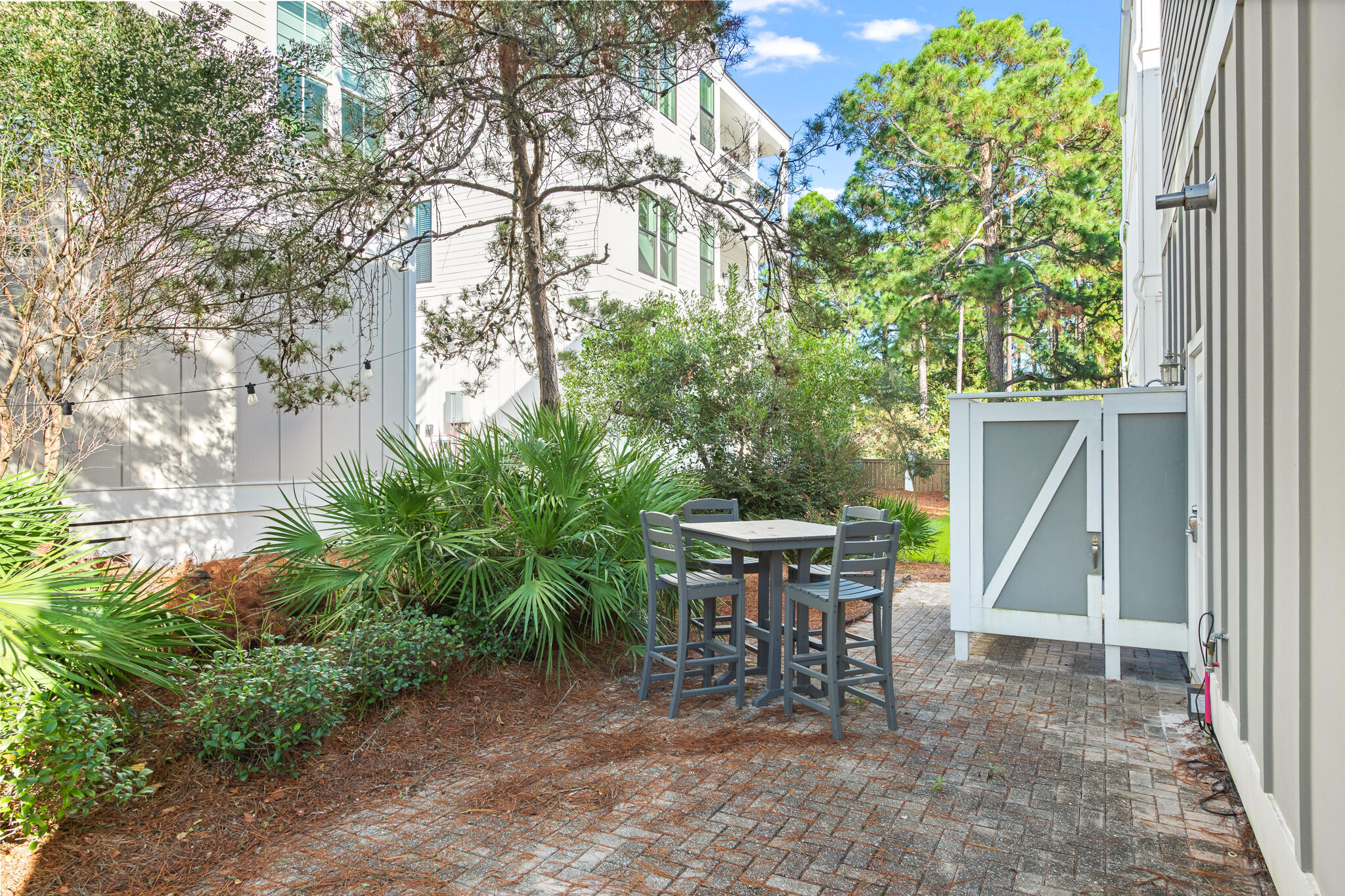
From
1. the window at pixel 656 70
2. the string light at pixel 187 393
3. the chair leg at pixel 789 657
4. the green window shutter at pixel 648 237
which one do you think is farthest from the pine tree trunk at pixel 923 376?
the chair leg at pixel 789 657

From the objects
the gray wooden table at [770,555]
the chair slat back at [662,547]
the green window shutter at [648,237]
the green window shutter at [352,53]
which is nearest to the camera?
the chair slat back at [662,547]

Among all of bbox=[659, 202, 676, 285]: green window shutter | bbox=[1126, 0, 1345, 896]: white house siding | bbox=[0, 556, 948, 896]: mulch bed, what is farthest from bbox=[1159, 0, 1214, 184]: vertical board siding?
bbox=[659, 202, 676, 285]: green window shutter

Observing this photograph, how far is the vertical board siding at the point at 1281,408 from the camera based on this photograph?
7.92ft

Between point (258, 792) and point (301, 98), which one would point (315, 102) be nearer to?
point (301, 98)

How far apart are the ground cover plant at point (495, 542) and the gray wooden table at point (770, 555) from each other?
88cm

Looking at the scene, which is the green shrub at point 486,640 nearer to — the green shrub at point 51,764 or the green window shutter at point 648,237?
the green shrub at point 51,764

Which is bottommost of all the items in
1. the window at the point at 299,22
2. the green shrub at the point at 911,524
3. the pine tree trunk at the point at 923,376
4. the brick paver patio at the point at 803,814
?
the brick paver patio at the point at 803,814

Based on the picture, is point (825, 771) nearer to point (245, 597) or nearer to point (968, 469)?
point (968, 469)

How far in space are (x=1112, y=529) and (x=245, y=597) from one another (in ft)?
21.2

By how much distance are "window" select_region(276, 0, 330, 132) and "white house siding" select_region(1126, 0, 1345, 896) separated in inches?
315

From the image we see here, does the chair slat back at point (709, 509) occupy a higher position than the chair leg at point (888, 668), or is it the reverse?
the chair slat back at point (709, 509)

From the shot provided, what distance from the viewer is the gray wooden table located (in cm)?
512

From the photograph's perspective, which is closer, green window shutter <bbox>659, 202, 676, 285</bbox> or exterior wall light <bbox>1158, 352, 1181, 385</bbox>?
exterior wall light <bbox>1158, 352, 1181, 385</bbox>

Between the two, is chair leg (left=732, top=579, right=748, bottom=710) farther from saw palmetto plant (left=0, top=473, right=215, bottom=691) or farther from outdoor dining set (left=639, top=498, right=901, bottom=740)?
saw palmetto plant (left=0, top=473, right=215, bottom=691)
